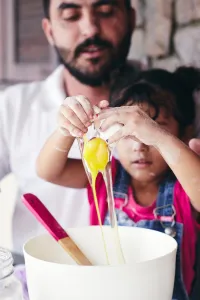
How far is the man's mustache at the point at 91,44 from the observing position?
0.90m

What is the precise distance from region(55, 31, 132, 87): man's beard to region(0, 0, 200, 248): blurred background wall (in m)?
0.02

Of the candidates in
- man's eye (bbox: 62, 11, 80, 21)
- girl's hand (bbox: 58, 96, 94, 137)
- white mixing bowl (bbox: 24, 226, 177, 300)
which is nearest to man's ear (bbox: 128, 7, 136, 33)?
man's eye (bbox: 62, 11, 80, 21)

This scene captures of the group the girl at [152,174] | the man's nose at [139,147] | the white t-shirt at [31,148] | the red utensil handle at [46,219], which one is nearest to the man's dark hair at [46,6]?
the white t-shirt at [31,148]

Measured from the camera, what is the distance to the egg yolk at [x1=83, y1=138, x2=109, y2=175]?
54cm

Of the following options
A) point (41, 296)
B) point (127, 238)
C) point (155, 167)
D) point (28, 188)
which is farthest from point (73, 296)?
point (28, 188)

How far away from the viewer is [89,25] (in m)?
0.89

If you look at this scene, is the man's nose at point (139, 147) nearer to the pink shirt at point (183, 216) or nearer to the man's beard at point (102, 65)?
the pink shirt at point (183, 216)

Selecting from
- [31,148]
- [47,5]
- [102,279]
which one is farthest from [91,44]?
[102,279]

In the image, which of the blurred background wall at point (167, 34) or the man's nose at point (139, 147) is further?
the blurred background wall at point (167, 34)

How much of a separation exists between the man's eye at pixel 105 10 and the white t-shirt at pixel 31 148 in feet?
0.46

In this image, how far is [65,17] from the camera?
899 millimetres

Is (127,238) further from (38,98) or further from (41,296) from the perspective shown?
(38,98)

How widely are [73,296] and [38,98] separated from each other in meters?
0.58

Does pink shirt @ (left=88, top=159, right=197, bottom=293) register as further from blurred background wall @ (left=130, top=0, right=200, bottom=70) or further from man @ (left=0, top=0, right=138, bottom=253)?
blurred background wall @ (left=130, top=0, right=200, bottom=70)
